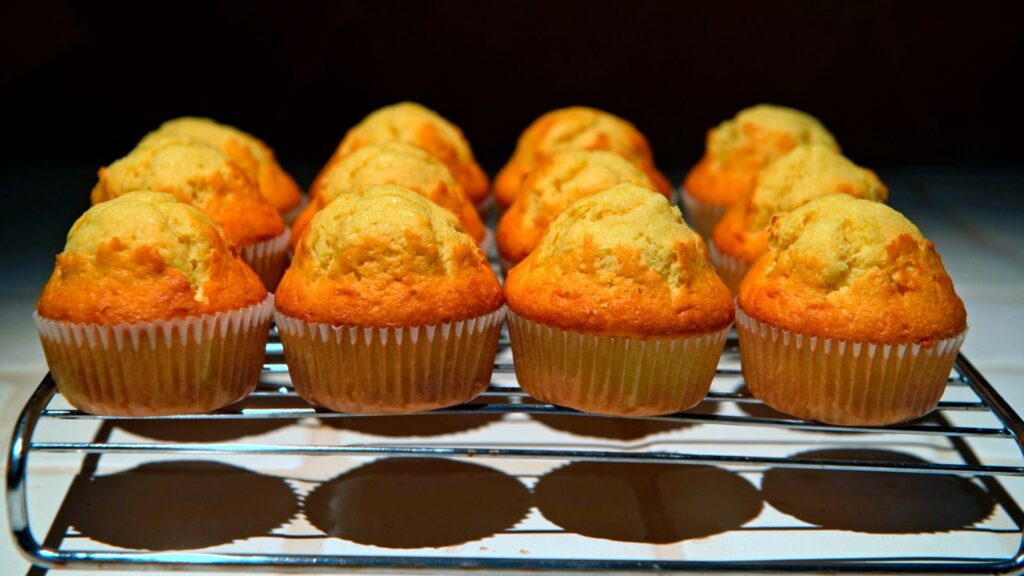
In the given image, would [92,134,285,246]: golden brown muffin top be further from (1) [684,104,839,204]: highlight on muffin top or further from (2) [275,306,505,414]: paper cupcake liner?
(1) [684,104,839,204]: highlight on muffin top

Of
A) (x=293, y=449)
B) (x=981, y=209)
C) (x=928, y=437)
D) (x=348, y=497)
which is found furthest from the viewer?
(x=981, y=209)

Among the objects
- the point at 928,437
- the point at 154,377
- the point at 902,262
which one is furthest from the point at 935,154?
the point at 154,377

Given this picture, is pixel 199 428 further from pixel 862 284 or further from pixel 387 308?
pixel 862 284

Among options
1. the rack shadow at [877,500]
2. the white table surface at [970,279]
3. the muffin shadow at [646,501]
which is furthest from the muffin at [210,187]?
the rack shadow at [877,500]

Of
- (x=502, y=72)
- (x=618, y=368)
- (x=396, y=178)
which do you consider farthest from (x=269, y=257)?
(x=502, y=72)

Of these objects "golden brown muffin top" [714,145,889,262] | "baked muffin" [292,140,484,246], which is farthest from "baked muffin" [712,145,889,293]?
"baked muffin" [292,140,484,246]

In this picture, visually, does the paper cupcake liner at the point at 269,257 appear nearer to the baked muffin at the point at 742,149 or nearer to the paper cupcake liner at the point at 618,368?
the paper cupcake liner at the point at 618,368

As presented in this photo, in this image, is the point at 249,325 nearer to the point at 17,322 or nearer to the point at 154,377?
the point at 154,377
